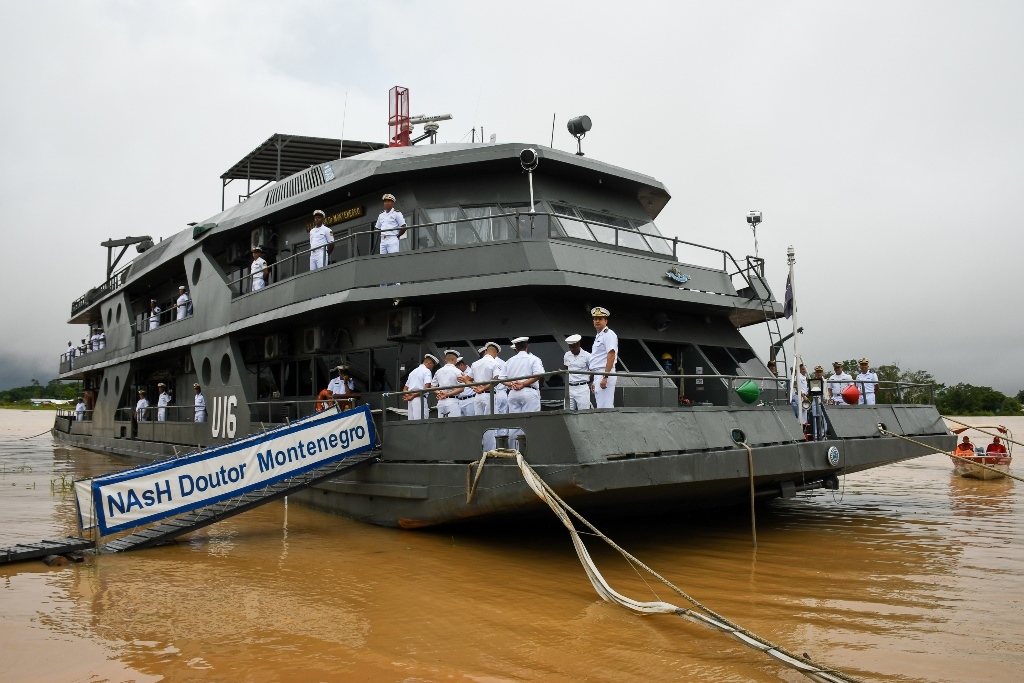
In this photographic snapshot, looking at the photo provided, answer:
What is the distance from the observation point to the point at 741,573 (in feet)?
24.4

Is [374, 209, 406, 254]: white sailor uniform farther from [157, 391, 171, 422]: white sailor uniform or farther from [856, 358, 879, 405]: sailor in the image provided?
[157, 391, 171, 422]: white sailor uniform

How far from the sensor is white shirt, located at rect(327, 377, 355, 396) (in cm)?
1110

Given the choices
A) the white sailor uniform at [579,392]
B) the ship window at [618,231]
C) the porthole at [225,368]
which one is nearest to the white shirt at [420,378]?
the white sailor uniform at [579,392]

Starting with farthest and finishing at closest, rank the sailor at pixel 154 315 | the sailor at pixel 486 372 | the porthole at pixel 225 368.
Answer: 1. the sailor at pixel 154 315
2. the porthole at pixel 225 368
3. the sailor at pixel 486 372

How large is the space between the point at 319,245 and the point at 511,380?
16.9 ft

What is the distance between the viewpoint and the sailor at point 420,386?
30.8ft

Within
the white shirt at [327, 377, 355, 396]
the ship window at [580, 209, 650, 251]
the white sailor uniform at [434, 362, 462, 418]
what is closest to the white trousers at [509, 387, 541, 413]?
the white sailor uniform at [434, 362, 462, 418]

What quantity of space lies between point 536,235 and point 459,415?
9.88 feet

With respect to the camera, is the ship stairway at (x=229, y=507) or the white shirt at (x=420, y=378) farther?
the white shirt at (x=420, y=378)

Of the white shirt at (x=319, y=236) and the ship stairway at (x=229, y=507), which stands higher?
the white shirt at (x=319, y=236)

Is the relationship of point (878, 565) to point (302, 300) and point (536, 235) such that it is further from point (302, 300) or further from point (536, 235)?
point (302, 300)

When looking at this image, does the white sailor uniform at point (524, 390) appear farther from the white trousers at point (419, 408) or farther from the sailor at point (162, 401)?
the sailor at point (162, 401)

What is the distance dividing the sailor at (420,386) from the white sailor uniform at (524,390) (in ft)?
4.36

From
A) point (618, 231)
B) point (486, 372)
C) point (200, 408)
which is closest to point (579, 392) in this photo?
point (486, 372)
